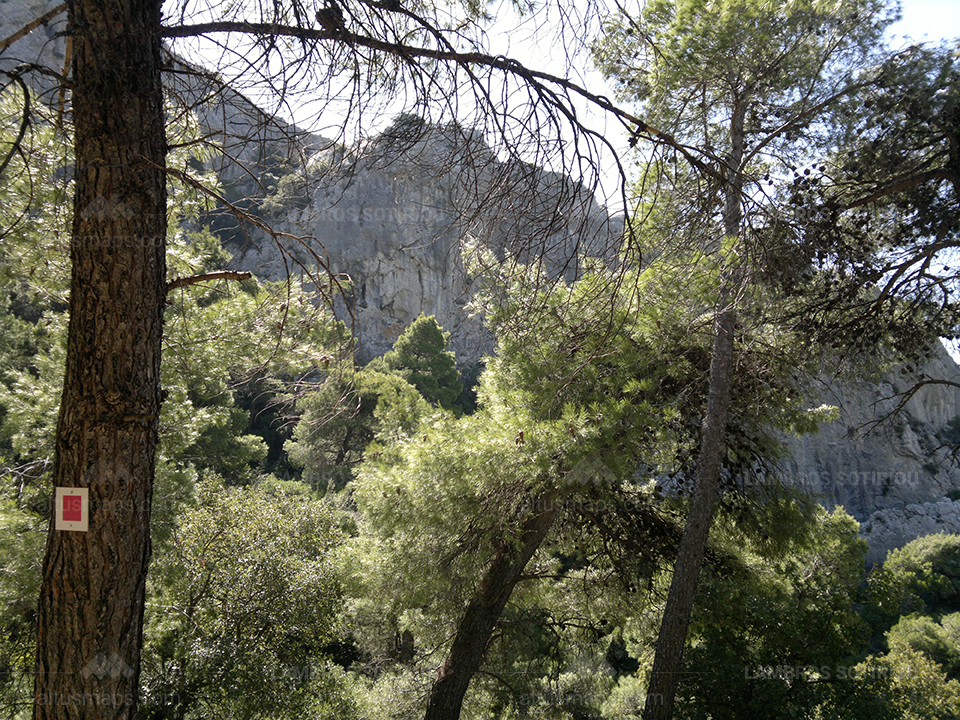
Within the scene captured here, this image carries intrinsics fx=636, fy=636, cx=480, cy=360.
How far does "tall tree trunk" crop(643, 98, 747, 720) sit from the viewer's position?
4.96 metres

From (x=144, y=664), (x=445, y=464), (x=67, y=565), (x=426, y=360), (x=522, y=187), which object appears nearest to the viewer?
(x=67, y=565)

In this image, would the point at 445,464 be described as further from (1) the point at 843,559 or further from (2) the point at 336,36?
(1) the point at 843,559

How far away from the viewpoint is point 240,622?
6.97 metres

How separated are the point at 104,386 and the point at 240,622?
5984mm

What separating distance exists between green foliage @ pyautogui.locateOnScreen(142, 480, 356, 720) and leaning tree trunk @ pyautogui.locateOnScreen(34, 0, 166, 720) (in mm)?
4528

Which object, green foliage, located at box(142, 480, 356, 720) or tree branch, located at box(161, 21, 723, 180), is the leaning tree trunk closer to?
tree branch, located at box(161, 21, 723, 180)

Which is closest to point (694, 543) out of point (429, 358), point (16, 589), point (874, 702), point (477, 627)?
point (477, 627)

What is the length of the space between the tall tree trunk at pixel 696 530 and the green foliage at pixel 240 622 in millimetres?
3865

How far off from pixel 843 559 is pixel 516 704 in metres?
5.36

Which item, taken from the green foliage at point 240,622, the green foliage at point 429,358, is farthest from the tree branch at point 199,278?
the green foliage at point 429,358

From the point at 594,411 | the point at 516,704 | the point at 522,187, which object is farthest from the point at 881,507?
the point at 522,187

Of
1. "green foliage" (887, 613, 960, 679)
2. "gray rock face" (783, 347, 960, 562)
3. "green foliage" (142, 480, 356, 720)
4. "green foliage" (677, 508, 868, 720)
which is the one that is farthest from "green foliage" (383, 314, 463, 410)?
"green foliage" (677, 508, 868, 720)

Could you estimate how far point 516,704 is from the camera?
23.7 feet

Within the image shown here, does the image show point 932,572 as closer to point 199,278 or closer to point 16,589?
point 16,589
